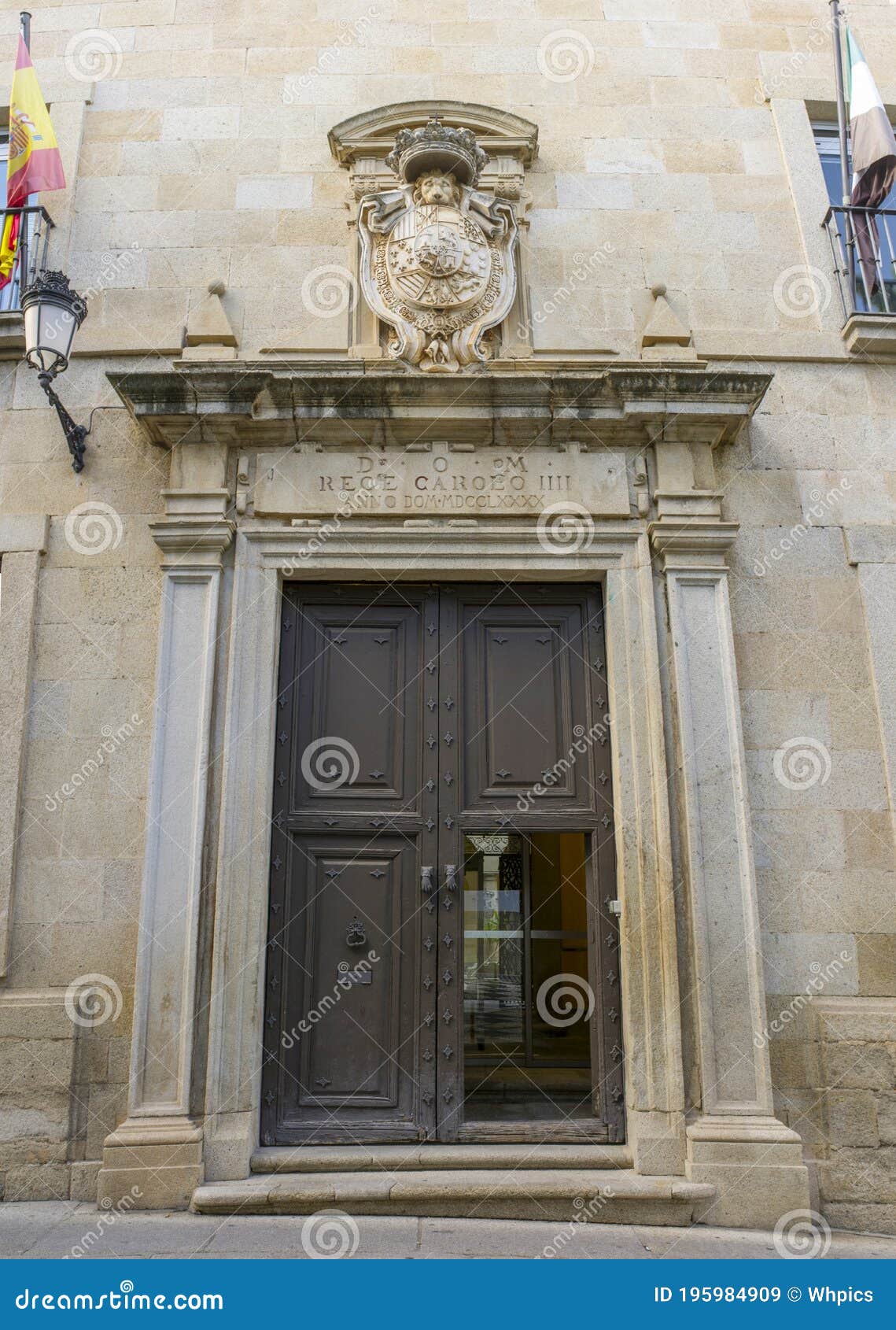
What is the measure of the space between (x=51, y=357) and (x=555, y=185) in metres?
3.43

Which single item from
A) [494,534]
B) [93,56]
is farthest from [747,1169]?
[93,56]

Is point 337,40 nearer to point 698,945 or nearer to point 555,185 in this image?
point 555,185

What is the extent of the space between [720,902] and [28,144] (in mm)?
6108

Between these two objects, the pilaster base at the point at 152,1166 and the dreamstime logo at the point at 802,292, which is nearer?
the pilaster base at the point at 152,1166

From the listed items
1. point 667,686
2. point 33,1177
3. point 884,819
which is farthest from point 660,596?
point 33,1177

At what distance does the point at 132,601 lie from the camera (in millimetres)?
5375

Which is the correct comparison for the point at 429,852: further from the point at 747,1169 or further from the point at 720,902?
the point at 747,1169

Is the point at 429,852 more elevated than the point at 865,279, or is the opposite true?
the point at 865,279
